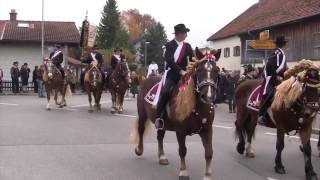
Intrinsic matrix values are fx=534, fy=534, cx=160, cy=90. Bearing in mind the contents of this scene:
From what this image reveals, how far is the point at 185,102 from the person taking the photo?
27.6 feet

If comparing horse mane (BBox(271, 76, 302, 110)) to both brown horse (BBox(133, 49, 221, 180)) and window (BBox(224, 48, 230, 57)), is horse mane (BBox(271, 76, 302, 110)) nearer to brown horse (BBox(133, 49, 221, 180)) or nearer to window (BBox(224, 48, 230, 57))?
brown horse (BBox(133, 49, 221, 180))

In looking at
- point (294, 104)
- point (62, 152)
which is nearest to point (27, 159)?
point (62, 152)

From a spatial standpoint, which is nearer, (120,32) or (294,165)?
(294,165)

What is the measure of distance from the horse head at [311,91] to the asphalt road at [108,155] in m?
1.28

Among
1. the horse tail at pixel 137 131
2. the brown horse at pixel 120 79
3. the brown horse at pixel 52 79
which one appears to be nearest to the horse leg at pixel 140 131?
the horse tail at pixel 137 131

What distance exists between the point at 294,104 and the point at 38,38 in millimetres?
41236

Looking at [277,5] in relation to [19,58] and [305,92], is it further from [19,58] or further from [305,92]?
[305,92]

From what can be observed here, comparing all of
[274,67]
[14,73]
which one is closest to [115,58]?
[274,67]

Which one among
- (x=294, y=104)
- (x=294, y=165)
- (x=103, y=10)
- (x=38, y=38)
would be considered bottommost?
(x=294, y=165)

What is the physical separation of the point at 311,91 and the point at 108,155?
14.2 ft

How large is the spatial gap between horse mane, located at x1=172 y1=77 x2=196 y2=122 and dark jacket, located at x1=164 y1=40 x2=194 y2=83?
60cm

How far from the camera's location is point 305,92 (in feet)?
28.9

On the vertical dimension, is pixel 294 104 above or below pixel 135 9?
below

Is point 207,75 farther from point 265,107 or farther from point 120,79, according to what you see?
point 120,79
